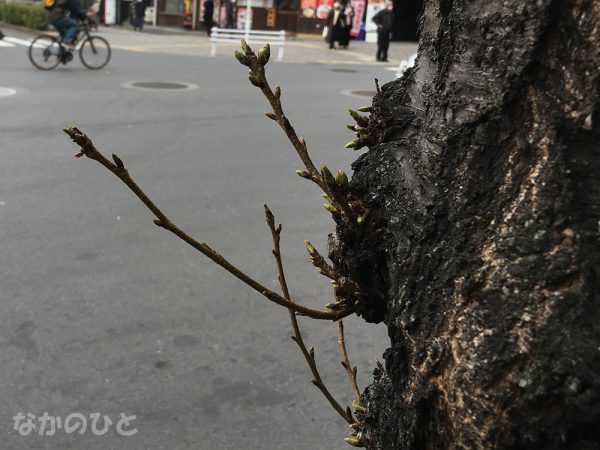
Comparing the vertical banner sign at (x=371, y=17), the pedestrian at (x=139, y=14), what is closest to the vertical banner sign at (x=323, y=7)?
the vertical banner sign at (x=371, y=17)

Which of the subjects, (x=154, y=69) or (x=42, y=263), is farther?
(x=154, y=69)

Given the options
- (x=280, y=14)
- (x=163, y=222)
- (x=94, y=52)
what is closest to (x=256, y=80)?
(x=163, y=222)

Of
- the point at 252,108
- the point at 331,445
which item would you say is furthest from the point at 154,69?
the point at 331,445

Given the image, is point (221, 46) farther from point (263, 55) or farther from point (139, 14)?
point (263, 55)

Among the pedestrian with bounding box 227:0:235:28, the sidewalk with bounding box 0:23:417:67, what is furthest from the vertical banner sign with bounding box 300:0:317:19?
the pedestrian with bounding box 227:0:235:28

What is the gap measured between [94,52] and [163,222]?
16.7 m

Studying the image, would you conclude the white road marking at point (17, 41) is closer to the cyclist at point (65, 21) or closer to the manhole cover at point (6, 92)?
the cyclist at point (65, 21)

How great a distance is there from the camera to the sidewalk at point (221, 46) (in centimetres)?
2373

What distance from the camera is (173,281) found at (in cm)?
549

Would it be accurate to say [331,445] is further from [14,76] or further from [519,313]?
[14,76]

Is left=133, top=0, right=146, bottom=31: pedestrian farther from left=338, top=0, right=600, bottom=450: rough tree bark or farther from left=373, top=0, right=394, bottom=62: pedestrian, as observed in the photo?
left=338, top=0, right=600, bottom=450: rough tree bark

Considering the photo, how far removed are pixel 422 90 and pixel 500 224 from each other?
20.0 inches

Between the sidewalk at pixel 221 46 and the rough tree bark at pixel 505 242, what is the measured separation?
65.3 ft

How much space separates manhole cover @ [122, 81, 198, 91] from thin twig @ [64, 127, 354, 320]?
1387cm
